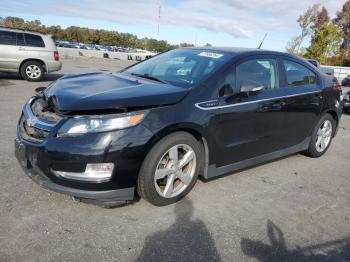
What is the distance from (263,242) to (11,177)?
2738 mm

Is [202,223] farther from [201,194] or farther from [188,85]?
[188,85]

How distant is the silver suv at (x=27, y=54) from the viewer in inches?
455

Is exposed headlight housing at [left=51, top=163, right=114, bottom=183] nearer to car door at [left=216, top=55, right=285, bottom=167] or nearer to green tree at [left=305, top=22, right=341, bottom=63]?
car door at [left=216, top=55, right=285, bottom=167]

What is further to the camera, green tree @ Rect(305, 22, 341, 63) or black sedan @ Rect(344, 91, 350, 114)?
green tree @ Rect(305, 22, 341, 63)

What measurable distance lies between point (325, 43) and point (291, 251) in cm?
4547

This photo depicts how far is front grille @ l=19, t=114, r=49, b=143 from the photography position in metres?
3.21

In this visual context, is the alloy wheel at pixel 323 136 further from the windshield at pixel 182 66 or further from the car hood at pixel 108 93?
the car hood at pixel 108 93

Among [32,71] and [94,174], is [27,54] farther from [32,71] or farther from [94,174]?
[94,174]

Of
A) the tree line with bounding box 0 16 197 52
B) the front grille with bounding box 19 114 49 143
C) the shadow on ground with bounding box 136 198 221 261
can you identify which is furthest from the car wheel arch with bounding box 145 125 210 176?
the tree line with bounding box 0 16 197 52

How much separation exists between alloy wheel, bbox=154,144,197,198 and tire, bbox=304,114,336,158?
255 centimetres

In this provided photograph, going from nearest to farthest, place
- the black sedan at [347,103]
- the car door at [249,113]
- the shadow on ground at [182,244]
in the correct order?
the shadow on ground at [182,244] → the car door at [249,113] → the black sedan at [347,103]

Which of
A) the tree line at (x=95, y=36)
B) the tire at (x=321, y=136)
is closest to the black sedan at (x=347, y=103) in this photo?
the tire at (x=321, y=136)

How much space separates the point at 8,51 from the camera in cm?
1152

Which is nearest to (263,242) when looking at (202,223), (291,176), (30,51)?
(202,223)
